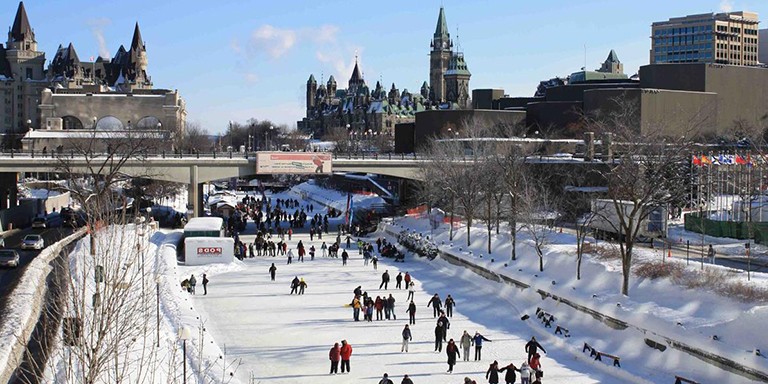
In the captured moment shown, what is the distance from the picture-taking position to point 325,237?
60750mm

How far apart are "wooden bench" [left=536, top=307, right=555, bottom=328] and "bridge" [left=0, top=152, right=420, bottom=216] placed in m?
33.6

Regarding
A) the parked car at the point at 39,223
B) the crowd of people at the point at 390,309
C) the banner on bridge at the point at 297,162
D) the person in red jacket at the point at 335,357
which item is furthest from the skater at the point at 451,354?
the parked car at the point at 39,223

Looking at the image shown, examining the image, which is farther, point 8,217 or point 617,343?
point 8,217

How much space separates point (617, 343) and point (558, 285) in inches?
282

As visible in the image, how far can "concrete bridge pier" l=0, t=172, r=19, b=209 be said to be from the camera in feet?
214

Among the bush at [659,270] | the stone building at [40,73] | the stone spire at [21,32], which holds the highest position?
the stone spire at [21,32]

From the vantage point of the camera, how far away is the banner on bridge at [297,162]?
63.1 metres

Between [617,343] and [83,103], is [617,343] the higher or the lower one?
the lower one

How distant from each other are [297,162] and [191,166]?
7.41 m

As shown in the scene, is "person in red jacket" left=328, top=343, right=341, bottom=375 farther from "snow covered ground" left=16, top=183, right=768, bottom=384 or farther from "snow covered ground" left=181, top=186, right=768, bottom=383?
"snow covered ground" left=181, top=186, right=768, bottom=383

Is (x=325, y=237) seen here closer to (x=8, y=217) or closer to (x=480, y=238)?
(x=480, y=238)

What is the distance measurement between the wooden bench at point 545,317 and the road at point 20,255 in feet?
56.2

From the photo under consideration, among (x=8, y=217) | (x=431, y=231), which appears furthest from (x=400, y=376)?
(x=8, y=217)

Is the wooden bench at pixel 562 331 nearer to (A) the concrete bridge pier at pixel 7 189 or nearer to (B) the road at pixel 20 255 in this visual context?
(B) the road at pixel 20 255
